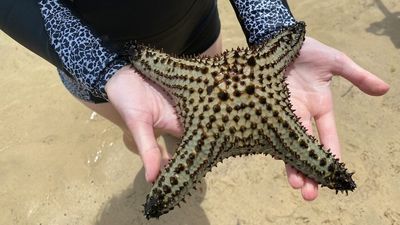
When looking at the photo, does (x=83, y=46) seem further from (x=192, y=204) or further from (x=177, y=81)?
(x=192, y=204)

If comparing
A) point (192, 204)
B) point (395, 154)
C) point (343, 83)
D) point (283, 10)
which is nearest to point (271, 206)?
point (192, 204)

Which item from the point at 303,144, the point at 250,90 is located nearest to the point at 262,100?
the point at 250,90

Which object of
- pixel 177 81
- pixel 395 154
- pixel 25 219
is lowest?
pixel 25 219

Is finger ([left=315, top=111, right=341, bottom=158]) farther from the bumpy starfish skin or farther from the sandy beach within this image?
the sandy beach

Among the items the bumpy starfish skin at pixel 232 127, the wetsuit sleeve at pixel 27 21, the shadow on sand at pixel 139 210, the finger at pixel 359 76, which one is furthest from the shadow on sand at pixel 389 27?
the wetsuit sleeve at pixel 27 21

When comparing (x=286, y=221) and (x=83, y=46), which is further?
(x=286, y=221)

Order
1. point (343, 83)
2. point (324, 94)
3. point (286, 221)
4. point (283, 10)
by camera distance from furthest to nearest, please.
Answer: point (343, 83) < point (286, 221) < point (283, 10) < point (324, 94)

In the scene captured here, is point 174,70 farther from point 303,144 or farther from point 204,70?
point 303,144

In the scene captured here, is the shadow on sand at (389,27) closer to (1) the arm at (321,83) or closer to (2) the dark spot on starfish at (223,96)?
(1) the arm at (321,83)
